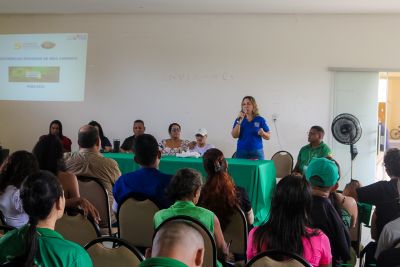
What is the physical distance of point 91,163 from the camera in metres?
3.24

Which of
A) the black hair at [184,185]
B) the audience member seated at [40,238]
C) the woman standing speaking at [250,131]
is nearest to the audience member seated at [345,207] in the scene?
the black hair at [184,185]

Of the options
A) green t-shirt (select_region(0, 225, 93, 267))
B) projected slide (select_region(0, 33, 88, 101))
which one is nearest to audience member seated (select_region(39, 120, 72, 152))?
projected slide (select_region(0, 33, 88, 101))

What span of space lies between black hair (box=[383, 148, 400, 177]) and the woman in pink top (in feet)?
3.70

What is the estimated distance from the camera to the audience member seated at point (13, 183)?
2.37 m

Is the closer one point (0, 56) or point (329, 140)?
point (329, 140)

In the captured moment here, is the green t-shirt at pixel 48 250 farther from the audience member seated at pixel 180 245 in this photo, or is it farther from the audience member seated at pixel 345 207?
the audience member seated at pixel 345 207

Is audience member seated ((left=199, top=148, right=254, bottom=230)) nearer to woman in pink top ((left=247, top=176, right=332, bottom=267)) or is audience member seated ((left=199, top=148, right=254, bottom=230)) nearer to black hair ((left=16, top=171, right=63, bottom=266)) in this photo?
woman in pink top ((left=247, top=176, right=332, bottom=267))

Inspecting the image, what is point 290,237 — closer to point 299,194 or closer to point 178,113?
point 299,194

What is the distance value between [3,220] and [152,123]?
15.5 ft

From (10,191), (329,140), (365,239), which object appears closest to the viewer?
(10,191)

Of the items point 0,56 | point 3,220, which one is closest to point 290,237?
Result: point 3,220

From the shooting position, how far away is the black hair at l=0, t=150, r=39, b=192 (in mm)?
2377

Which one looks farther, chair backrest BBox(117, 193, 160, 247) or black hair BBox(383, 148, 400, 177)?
black hair BBox(383, 148, 400, 177)

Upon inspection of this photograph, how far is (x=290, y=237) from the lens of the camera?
5.81ft
